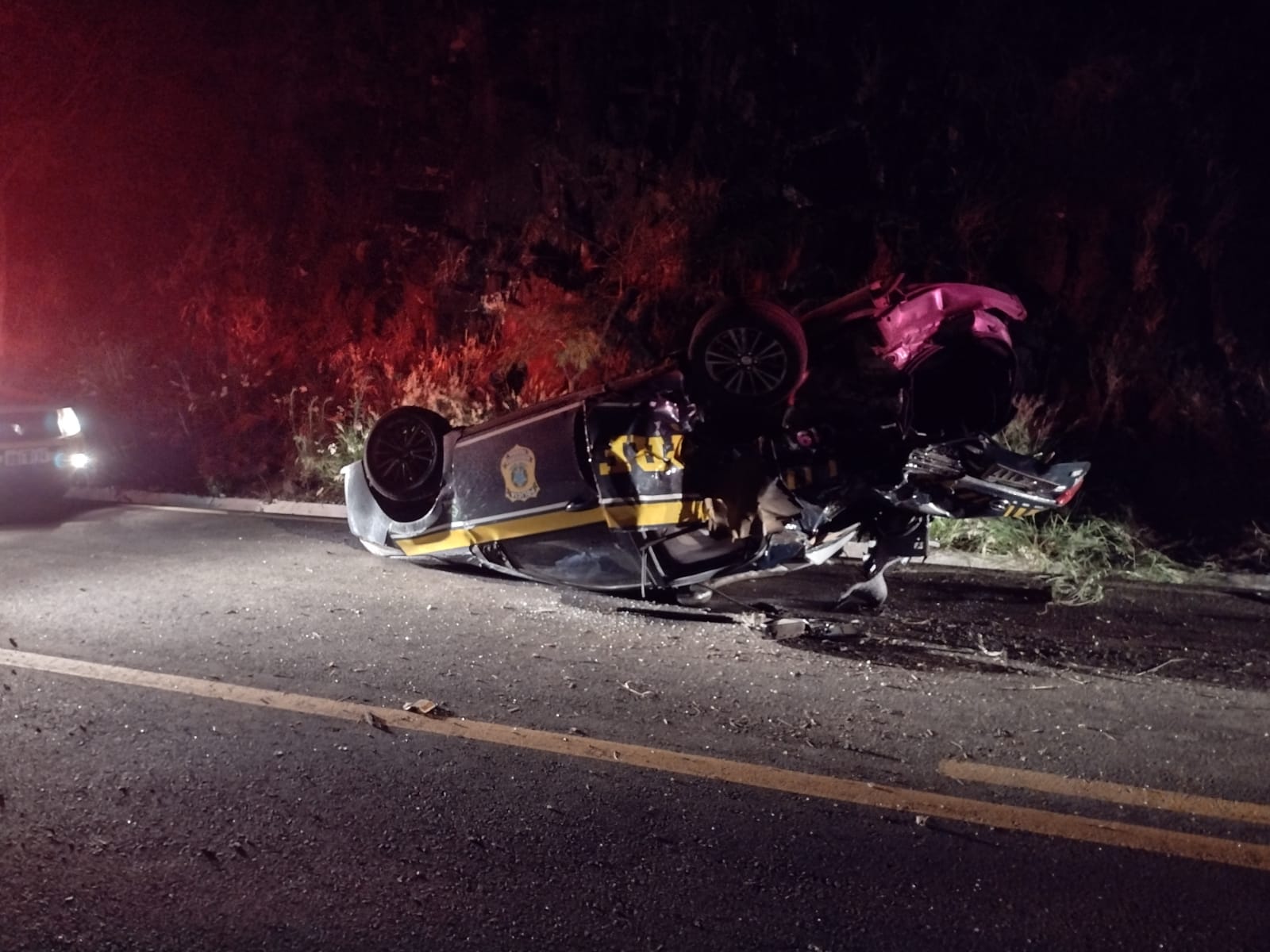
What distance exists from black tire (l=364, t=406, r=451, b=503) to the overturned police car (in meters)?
0.34

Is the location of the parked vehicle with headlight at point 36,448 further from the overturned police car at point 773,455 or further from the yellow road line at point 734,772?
the overturned police car at point 773,455

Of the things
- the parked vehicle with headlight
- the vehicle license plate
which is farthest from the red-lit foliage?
the vehicle license plate

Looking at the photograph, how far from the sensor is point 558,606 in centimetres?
571

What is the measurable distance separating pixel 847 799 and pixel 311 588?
3841 millimetres

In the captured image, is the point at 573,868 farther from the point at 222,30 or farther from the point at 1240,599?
the point at 222,30

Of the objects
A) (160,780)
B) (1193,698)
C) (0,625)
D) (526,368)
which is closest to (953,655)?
(1193,698)

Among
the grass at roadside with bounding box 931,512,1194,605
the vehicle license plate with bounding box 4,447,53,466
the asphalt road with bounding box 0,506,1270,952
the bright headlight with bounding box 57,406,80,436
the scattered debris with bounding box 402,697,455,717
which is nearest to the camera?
the asphalt road with bounding box 0,506,1270,952

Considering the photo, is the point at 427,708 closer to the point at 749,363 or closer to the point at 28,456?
the point at 749,363

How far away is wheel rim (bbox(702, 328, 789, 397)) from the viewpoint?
4.91m

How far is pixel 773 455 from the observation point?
4930 millimetres

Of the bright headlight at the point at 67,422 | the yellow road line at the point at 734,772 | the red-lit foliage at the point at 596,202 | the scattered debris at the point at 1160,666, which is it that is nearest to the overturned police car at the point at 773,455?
the scattered debris at the point at 1160,666

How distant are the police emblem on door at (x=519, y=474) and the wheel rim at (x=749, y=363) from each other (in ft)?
3.54

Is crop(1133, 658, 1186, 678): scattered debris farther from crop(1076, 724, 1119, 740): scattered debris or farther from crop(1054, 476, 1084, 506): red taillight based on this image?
crop(1054, 476, 1084, 506): red taillight

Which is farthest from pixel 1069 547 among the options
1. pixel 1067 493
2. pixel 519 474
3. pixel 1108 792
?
pixel 519 474
